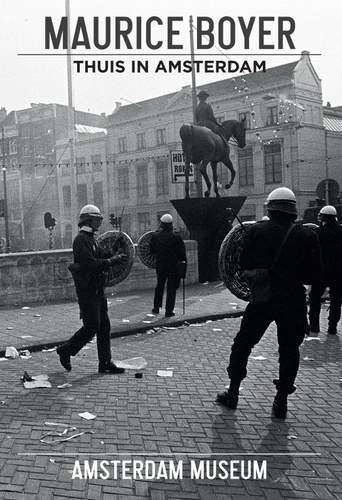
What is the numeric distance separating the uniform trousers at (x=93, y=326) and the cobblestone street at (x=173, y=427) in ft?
0.95

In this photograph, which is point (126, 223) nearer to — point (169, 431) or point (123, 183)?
point (123, 183)

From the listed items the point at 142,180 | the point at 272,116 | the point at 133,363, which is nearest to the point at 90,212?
the point at 133,363

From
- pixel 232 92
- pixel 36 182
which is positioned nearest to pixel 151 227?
pixel 232 92

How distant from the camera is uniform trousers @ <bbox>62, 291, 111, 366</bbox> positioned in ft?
21.3

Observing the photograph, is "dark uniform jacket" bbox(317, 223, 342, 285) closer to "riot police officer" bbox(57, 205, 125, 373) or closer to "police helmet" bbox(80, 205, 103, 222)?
"riot police officer" bbox(57, 205, 125, 373)

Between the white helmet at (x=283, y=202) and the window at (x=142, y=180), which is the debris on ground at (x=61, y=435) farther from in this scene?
the window at (x=142, y=180)

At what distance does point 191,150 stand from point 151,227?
3455 cm

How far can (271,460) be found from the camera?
4070 millimetres

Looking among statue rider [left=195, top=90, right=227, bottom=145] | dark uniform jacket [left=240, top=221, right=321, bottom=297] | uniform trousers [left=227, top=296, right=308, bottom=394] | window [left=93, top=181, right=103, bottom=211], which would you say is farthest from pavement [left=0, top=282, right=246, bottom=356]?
window [left=93, top=181, right=103, bottom=211]

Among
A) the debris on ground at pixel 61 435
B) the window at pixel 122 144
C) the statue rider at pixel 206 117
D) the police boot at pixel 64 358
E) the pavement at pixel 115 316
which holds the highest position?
the window at pixel 122 144

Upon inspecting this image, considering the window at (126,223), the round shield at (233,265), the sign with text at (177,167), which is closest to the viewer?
the round shield at (233,265)

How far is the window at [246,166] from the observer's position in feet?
145

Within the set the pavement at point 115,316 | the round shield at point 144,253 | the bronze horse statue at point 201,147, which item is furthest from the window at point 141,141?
the pavement at point 115,316

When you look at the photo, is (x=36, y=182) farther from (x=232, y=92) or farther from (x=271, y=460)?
(x=271, y=460)
